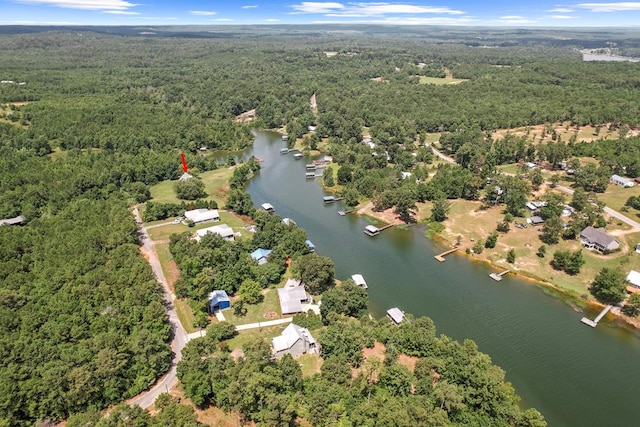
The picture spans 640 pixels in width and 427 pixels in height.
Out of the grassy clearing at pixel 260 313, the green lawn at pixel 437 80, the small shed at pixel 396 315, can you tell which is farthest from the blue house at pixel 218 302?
the green lawn at pixel 437 80

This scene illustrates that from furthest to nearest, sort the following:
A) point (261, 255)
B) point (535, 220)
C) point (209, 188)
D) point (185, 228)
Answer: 1. point (209, 188)
2. point (185, 228)
3. point (535, 220)
4. point (261, 255)

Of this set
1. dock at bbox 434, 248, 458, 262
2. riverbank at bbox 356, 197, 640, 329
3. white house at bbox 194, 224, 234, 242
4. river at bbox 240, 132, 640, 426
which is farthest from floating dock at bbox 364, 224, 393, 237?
white house at bbox 194, 224, 234, 242

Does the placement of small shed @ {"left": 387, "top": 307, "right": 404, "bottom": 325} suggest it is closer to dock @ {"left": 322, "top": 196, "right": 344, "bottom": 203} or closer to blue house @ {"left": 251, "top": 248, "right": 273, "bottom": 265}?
blue house @ {"left": 251, "top": 248, "right": 273, "bottom": 265}

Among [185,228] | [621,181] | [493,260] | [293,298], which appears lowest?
[493,260]

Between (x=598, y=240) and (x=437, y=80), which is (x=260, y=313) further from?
(x=437, y=80)

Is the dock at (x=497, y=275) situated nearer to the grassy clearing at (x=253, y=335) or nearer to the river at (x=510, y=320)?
the river at (x=510, y=320)

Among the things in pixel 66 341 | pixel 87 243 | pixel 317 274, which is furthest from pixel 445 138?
pixel 66 341

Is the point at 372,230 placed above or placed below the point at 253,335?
below

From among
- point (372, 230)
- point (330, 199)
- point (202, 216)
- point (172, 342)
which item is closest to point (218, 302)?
point (172, 342)
